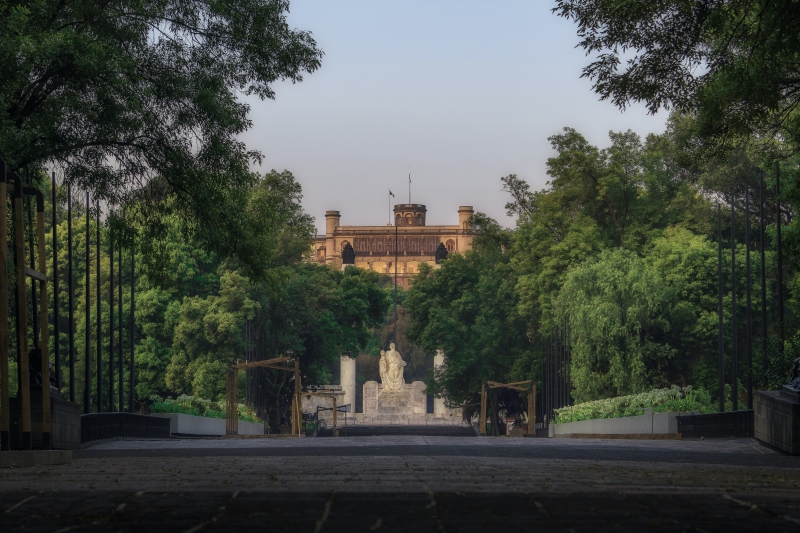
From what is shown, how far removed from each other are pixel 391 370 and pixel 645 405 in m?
54.4

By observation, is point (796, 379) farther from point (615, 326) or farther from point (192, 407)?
point (192, 407)

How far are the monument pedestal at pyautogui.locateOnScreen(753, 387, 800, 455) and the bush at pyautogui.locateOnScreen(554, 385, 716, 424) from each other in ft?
35.5

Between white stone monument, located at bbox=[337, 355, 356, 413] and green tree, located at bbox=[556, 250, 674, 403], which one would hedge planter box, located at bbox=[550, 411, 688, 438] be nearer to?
green tree, located at bbox=[556, 250, 674, 403]

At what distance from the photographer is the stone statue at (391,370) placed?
283 feet

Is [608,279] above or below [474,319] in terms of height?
above

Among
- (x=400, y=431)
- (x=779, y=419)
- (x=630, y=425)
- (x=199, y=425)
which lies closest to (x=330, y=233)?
(x=400, y=431)

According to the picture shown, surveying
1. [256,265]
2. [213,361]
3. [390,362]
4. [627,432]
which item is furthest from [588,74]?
[390,362]

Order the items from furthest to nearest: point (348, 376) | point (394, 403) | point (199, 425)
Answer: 1. point (348, 376)
2. point (394, 403)
3. point (199, 425)

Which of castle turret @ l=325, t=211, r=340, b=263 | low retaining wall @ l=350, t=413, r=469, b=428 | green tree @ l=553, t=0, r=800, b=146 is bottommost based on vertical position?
low retaining wall @ l=350, t=413, r=469, b=428

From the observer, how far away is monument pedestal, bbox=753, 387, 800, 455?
1695 cm

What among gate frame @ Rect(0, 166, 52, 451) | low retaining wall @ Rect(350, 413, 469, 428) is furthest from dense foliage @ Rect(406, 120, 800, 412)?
gate frame @ Rect(0, 166, 52, 451)

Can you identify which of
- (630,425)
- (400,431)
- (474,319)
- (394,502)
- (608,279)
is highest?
(608,279)

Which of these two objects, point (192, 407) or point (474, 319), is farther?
point (474, 319)

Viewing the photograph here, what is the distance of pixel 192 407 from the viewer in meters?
40.8
